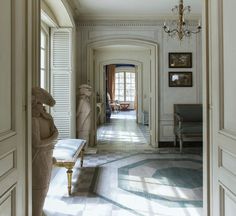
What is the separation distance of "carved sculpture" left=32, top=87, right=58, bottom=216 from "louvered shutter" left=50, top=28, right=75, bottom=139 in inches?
128

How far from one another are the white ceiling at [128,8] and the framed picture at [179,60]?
922 mm

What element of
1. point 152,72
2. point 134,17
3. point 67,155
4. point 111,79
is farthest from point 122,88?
point 67,155

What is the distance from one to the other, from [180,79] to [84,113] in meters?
2.44

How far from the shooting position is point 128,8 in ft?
20.0

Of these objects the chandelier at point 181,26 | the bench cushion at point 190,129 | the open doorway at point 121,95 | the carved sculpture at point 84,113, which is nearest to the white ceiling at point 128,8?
the chandelier at point 181,26

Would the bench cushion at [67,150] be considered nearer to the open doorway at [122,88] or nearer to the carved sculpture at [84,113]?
the carved sculpture at [84,113]

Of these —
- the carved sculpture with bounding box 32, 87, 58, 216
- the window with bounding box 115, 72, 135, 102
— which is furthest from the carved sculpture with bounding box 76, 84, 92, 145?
the window with bounding box 115, 72, 135, 102

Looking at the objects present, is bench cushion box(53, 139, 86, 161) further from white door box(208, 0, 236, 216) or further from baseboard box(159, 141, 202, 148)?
baseboard box(159, 141, 202, 148)

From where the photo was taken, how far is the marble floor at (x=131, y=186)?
2.99 m

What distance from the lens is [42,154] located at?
231cm

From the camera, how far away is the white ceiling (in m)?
5.73

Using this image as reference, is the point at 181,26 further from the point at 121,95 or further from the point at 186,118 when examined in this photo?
the point at 121,95

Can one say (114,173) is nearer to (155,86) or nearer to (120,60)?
(155,86)

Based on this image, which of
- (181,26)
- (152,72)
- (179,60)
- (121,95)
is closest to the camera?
(181,26)
